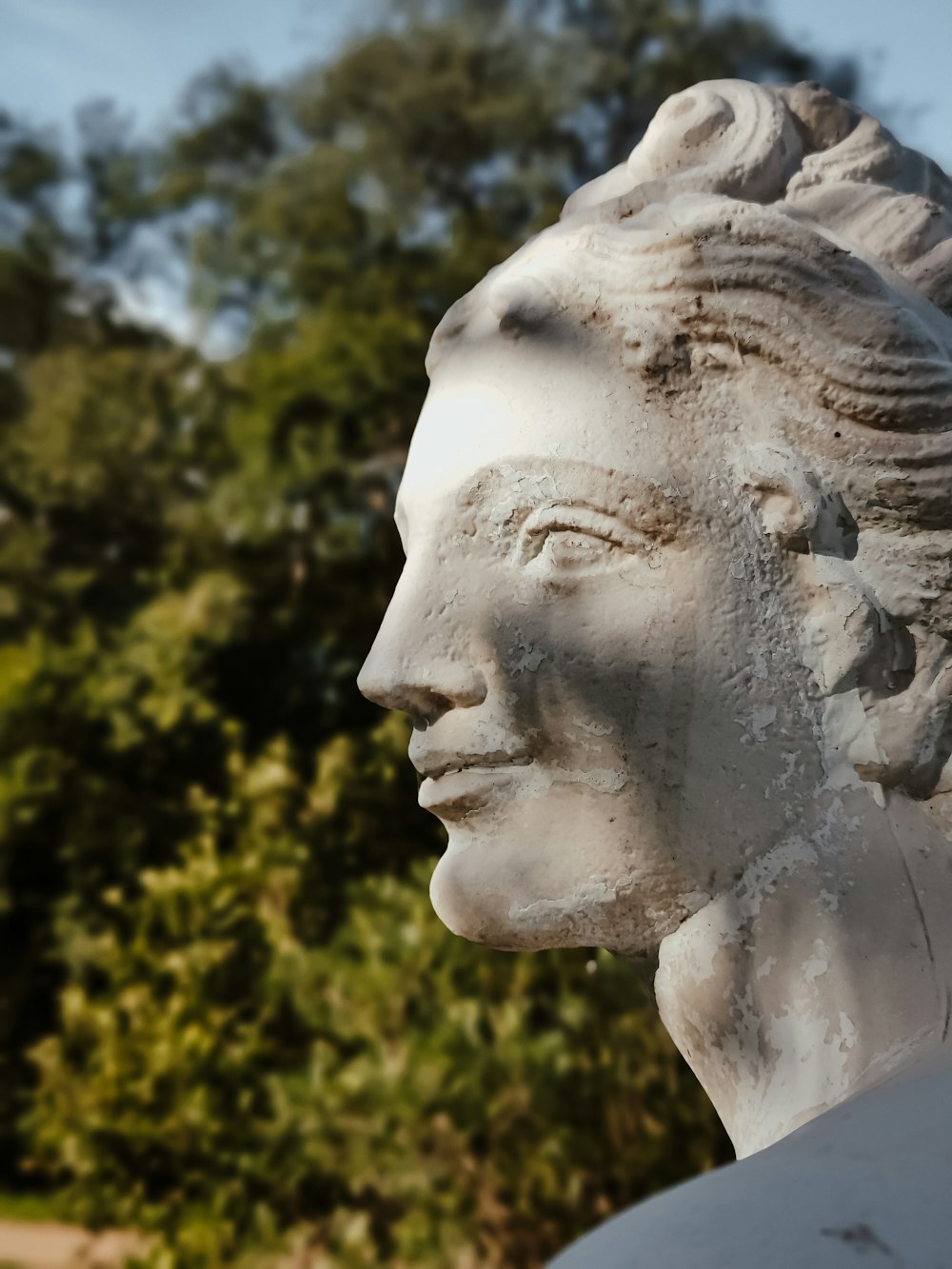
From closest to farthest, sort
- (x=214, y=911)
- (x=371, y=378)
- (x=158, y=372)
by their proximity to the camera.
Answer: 1. (x=214, y=911)
2. (x=371, y=378)
3. (x=158, y=372)

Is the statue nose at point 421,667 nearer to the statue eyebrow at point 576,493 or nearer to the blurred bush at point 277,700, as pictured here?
the statue eyebrow at point 576,493

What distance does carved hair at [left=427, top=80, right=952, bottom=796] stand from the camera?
4.19ft

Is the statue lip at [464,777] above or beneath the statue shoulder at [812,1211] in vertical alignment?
above

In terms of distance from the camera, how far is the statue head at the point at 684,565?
1.27 m

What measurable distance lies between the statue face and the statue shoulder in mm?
363

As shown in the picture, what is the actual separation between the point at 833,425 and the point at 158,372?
4.70 meters

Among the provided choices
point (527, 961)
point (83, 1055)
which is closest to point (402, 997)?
point (527, 961)

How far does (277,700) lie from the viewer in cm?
534

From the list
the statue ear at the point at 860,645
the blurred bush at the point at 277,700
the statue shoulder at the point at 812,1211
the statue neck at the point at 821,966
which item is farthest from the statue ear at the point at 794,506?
the blurred bush at the point at 277,700

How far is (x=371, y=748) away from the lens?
4477 mm

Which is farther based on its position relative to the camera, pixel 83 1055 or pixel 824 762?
A: pixel 83 1055

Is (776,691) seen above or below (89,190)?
below

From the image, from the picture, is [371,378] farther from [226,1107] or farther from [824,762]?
[824,762]

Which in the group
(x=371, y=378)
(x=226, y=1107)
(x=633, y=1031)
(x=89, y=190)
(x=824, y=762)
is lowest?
(x=226, y=1107)
